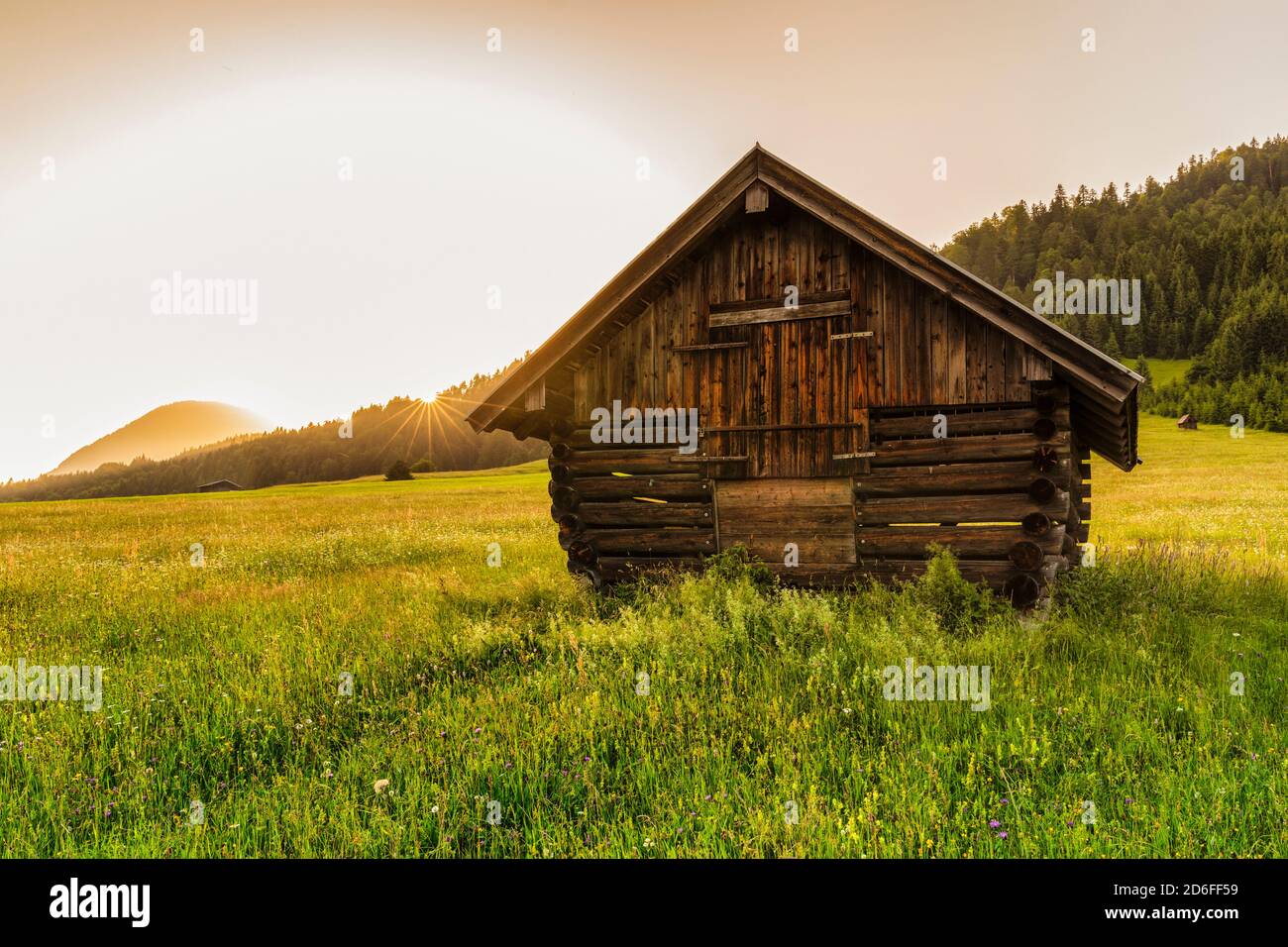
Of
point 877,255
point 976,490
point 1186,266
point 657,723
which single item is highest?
point 1186,266

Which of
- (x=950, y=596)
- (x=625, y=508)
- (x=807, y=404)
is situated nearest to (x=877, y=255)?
(x=807, y=404)

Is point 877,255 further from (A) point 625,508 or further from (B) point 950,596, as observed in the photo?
(A) point 625,508

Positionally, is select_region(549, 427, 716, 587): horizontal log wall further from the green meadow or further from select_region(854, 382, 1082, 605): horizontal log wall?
select_region(854, 382, 1082, 605): horizontal log wall

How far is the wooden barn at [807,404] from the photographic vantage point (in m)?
8.48

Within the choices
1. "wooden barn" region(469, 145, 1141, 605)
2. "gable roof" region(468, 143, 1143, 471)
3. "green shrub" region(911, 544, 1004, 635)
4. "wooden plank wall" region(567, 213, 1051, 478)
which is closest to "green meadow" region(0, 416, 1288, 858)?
"green shrub" region(911, 544, 1004, 635)

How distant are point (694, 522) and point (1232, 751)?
6.41 m

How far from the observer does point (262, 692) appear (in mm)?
6262

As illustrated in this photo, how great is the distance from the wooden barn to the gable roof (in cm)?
3

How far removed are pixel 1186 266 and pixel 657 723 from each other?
17521cm

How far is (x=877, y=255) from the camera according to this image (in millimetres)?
8984

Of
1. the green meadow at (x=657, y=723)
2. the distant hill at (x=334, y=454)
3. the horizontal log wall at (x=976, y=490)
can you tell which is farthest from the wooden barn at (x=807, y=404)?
the distant hill at (x=334, y=454)

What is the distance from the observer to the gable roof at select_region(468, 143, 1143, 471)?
7820 mm

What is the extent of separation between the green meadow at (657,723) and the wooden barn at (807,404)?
83 centimetres

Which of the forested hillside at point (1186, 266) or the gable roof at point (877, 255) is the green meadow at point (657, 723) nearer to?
the gable roof at point (877, 255)
